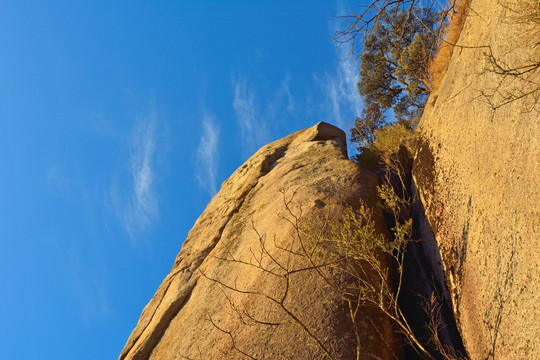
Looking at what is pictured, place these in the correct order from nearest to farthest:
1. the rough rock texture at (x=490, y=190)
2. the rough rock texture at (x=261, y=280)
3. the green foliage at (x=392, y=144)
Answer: the rough rock texture at (x=490, y=190), the rough rock texture at (x=261, y=280), the green foliage at (x=392, y=144)

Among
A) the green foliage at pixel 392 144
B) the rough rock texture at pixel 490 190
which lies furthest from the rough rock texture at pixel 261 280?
the rough rock texture at pixel 490 190

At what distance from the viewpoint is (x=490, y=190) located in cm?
541

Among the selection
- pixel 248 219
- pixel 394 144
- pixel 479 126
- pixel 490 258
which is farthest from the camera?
pixel 394 144

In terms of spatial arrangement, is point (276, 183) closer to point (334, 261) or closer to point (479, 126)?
point (334, 261)

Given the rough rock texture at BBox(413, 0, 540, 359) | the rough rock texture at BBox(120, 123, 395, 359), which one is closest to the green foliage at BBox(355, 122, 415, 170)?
the rough rock texture at BBox(120, 123, 395, 359)

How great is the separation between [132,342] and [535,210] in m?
6.81

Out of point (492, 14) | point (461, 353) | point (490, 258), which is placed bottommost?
point (461, 353)

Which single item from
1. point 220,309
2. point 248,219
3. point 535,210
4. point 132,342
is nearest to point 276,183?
point 248,219

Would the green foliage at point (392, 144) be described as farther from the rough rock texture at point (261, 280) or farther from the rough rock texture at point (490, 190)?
the rough rock texture at point (490, 190)

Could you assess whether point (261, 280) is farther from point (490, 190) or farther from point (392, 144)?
point (392, 144)

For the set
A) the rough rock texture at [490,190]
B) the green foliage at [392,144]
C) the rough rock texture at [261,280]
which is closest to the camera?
the rough rock texture at [490,190]

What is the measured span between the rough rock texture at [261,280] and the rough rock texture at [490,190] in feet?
3.97

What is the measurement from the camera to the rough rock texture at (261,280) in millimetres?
5715

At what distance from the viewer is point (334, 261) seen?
6.30m
